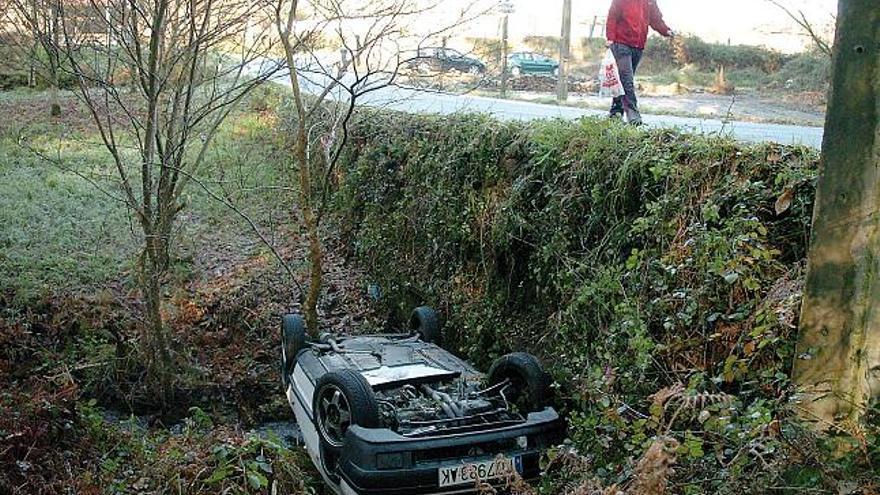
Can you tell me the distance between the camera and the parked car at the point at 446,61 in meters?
9.35

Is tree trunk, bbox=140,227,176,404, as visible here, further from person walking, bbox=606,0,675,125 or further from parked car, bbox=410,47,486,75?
person walking, bbox=606,0,675,125

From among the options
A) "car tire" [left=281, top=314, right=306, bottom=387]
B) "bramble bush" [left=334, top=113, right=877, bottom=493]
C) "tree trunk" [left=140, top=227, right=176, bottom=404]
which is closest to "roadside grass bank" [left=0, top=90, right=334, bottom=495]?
"tree trunk" [left=140, top=227, right=176, bottom=404]

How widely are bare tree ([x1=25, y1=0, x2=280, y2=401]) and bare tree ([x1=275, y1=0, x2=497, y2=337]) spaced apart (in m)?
0.43

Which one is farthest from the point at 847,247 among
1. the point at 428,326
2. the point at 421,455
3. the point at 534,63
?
the point at 534,63

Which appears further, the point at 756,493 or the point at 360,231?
the point at 360,231

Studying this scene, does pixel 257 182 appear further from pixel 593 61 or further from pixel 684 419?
pixel 593 61

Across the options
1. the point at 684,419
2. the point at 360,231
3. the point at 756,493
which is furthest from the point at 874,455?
the point at 360,231

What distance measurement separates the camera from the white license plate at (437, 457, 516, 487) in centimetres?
511

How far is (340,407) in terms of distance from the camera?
5738 mm

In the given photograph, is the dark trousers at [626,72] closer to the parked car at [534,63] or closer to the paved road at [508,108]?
the paved road at [508,108]

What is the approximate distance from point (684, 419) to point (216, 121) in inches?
255

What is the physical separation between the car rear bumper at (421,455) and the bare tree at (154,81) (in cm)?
418

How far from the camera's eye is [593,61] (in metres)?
28.5

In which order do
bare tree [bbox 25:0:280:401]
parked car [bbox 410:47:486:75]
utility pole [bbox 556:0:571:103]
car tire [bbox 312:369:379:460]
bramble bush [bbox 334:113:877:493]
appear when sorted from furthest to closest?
utility pole [bbox 556:0:571:103]
parked car [bbox 410:47:486:75]
bare tree [bbox 25:0:280:401]
car tire [bbox 312:369:379:460]
bramble bush [bbox 334:113:877:493]
